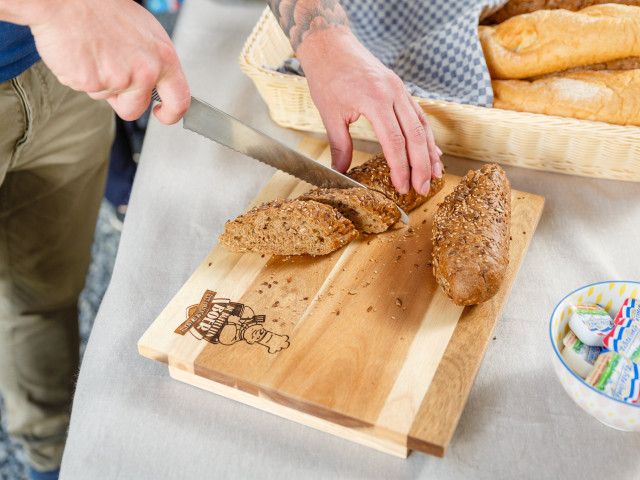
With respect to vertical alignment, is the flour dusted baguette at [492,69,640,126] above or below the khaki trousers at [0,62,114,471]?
above

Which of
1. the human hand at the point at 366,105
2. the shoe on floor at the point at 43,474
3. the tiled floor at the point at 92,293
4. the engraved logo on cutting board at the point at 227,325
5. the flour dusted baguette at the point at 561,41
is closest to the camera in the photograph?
the engraved logo on cutting board at the point at 227,325

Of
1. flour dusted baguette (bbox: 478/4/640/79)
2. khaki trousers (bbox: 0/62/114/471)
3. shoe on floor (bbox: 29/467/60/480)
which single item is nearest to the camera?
flour dusted baguette (bbox: 478/4/640/79)

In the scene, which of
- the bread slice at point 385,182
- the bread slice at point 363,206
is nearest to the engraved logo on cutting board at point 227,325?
the bread slice at point 363,206

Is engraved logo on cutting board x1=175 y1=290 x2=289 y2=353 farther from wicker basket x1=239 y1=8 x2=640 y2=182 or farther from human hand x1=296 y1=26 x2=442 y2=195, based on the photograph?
wicker basket x1=239 y1=8 x2=640 y2=182

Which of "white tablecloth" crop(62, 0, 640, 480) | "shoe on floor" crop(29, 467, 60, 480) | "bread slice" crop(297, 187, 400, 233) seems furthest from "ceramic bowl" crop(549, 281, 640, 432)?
"shoe on floor" crop(29, 467, 60, 480)

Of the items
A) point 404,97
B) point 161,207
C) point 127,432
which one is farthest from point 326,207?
point 127,432

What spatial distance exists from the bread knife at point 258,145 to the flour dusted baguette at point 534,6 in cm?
80

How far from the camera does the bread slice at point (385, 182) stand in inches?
54.8

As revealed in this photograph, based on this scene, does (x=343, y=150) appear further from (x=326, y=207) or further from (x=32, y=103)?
(x=32, y=103)

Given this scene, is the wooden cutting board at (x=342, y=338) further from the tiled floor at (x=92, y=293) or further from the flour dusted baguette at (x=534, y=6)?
the tiled floor at (x=92, y=293)

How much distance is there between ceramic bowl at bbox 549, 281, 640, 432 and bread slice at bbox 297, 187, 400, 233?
16.5 inches

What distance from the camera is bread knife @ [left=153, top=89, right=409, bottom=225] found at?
1296 millimetres

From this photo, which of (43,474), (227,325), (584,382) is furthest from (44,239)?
(584,382)

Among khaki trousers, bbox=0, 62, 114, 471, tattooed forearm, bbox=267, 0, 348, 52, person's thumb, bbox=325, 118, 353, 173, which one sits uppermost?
tattooed forearm, bbox=267, 0, 348, 52
